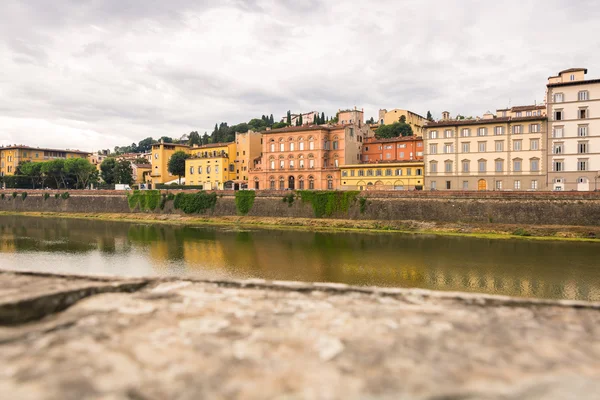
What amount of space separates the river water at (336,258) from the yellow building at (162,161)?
49.6 metres

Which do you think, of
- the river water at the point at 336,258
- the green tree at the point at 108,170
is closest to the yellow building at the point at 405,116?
the green tree at the point at 108,170

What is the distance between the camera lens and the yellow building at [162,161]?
94500 millimetres

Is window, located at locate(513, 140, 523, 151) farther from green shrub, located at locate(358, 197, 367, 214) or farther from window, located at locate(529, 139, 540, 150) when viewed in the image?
green shrub, located at locate(358, 197, 367, 214)

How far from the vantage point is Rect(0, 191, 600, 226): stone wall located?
4247 centimetres

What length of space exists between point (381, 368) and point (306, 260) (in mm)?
24351

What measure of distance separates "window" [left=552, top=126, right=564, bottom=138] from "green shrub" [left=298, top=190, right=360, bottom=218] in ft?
85.4

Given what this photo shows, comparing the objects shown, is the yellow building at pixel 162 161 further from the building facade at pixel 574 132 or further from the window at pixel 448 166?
the building facade at pixel 574 132

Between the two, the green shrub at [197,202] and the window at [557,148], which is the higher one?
the window at [557,148]

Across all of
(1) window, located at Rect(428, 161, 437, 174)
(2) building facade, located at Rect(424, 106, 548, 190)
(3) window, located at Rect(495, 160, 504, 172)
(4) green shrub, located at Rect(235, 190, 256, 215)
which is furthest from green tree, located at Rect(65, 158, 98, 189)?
(3) window, located at Rect(495, 160, 504, 172)

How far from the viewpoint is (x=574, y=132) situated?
166 ft

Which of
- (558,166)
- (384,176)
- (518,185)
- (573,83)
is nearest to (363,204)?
(384,176)

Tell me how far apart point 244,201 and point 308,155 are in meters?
16.8

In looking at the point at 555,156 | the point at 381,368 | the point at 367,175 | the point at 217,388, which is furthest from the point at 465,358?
the point at 367,175

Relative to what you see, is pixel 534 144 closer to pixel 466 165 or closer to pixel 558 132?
pixel 558 132
